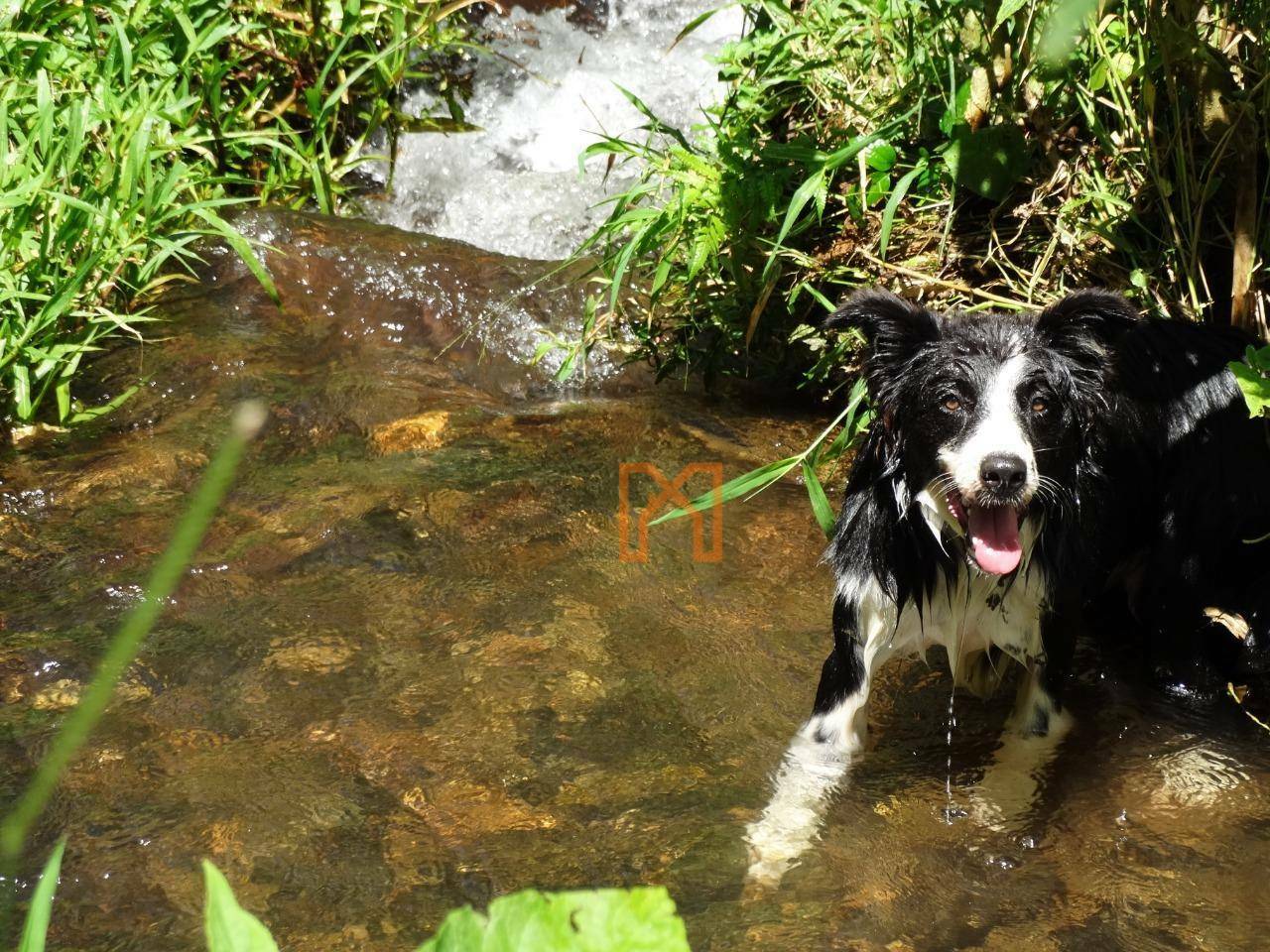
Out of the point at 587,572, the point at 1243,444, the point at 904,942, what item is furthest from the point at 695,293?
the point at 904,942

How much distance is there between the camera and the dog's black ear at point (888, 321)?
2.97 m

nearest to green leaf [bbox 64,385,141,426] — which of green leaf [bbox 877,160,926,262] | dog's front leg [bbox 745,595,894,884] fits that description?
green leaf [bbox 877,160,926,262]

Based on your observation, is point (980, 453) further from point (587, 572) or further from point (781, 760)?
point (587, 572)

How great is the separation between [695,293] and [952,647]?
2.15 metres

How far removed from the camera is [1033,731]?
A: 3.27 meters

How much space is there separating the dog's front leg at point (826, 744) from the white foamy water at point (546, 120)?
12.0ft

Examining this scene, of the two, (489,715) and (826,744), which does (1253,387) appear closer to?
(826,744)

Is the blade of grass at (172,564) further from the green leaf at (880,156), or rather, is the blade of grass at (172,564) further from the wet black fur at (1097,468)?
the green leaf at (880,156)

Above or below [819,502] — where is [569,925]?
above

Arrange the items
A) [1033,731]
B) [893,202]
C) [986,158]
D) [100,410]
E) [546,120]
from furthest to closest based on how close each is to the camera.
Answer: [546,120], [100,410], [986,158], [893,202], [1033,731]

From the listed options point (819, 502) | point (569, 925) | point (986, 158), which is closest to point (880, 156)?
point (986, 158)

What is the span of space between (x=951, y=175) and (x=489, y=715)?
7.90 ft

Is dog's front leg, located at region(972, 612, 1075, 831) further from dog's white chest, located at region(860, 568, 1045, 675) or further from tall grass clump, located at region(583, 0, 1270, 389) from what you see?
tall grass clump, located at region(583, 0, 1270, 389)

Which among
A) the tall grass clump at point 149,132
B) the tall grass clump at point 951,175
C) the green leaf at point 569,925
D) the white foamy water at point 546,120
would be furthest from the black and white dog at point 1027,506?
the white foamy water at point 546,120
